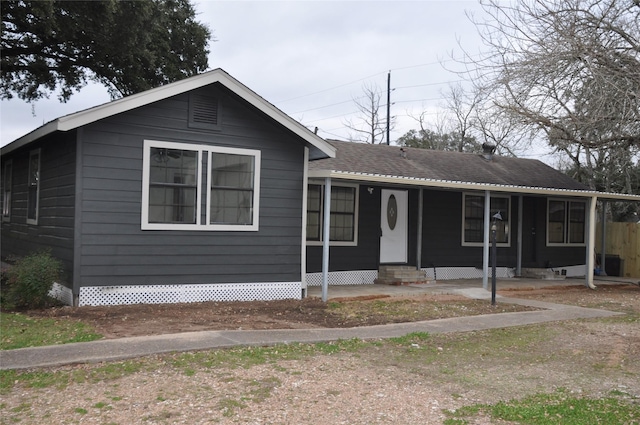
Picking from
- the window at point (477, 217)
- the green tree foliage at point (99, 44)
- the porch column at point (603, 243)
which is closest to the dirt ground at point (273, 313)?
the window at point (477, 217)

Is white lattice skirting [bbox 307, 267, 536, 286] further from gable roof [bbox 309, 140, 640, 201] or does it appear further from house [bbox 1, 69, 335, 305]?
gable roof [bbox 309, 140, 640, 201]

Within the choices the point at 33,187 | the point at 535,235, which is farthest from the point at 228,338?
the point at 535,235

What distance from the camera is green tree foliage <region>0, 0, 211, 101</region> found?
52.0ft

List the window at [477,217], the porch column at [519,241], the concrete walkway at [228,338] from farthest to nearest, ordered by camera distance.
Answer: the porch column at [519,241] → the window at [477,217] → the concrete walkway at [228,338]

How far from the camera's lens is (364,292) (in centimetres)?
1220

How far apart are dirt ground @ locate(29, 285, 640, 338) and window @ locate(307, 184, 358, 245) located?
2249 millimetres

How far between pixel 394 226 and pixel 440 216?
151cm

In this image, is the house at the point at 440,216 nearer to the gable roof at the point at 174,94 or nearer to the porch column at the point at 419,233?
the porch column at the point at 419,233

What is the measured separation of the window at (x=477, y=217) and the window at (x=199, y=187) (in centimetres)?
715

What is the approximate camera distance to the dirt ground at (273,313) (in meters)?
8.33

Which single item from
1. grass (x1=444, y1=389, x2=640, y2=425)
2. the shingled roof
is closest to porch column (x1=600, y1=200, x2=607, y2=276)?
the shingled roof

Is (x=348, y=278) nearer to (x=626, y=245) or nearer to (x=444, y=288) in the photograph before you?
(x=444, y=288)

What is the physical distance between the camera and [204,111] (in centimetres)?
1030

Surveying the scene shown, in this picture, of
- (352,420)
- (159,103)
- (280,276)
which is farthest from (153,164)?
(352,420)
